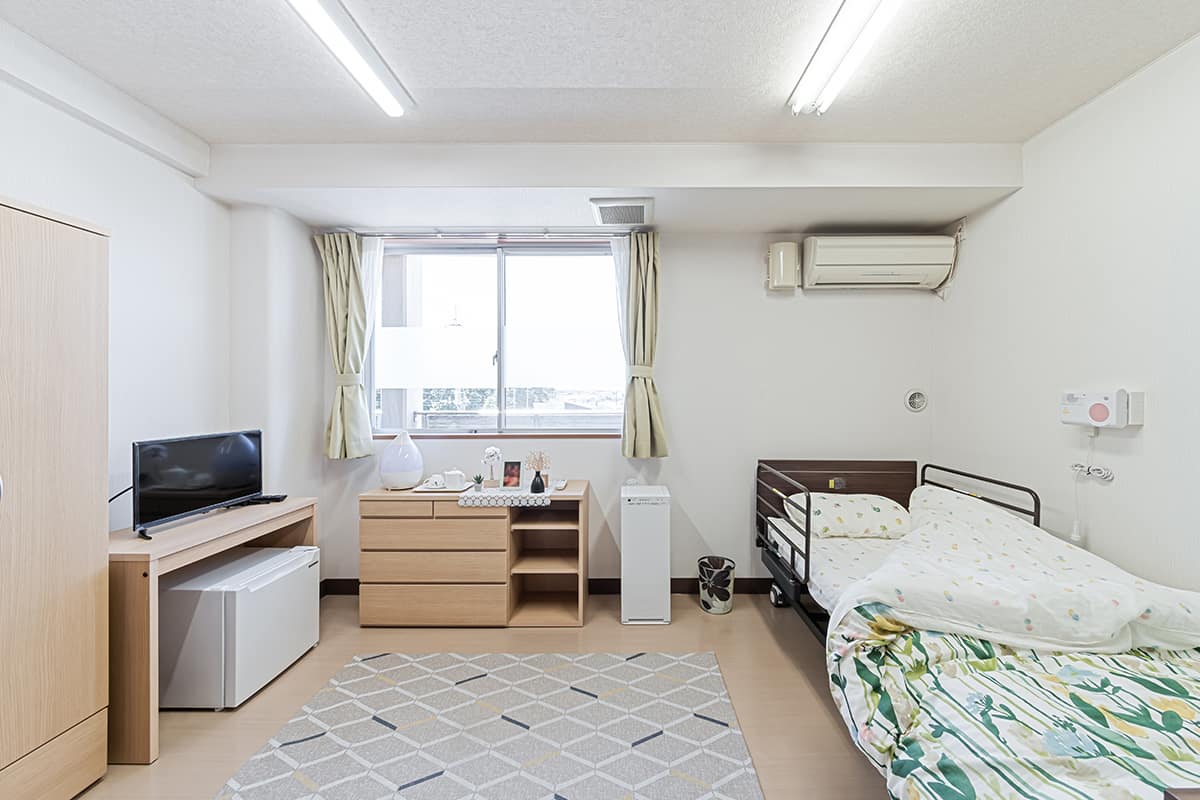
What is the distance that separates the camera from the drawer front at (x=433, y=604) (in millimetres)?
3463

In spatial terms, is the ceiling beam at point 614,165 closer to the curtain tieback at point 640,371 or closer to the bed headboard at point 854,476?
the curtain tieback at point 640,371

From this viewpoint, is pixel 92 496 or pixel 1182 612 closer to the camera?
pixel 1182 612

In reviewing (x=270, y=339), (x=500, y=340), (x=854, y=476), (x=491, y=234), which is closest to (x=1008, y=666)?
(x=854, y=476)

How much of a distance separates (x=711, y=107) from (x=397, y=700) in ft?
9.90

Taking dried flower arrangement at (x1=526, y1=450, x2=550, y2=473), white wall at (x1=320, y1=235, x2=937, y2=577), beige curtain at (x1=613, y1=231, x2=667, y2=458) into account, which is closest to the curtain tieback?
beige curtain at (x1=613, y1=231, x2=667, y2=458)

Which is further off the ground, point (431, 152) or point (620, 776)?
point (431, 152)

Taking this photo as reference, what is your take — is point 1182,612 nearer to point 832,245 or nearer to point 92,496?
point 832,245

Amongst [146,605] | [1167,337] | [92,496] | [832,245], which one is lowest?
[146,605]

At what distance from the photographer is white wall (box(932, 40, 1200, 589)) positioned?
7.33 feet

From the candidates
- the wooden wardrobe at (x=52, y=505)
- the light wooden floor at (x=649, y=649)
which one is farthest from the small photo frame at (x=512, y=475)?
the wooden wardrobe at (x=52, y=505)

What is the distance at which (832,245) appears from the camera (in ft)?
12.2

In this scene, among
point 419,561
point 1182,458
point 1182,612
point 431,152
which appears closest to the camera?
point 1182,612

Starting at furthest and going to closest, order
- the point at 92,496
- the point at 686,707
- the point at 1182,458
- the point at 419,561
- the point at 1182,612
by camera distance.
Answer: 1. the point at 419,561
2. the point at 686,707
3. the point at 1182,458
4. the point at 92,496
5. the point at 1182,612

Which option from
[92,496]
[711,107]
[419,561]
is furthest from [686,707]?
[711,107]
